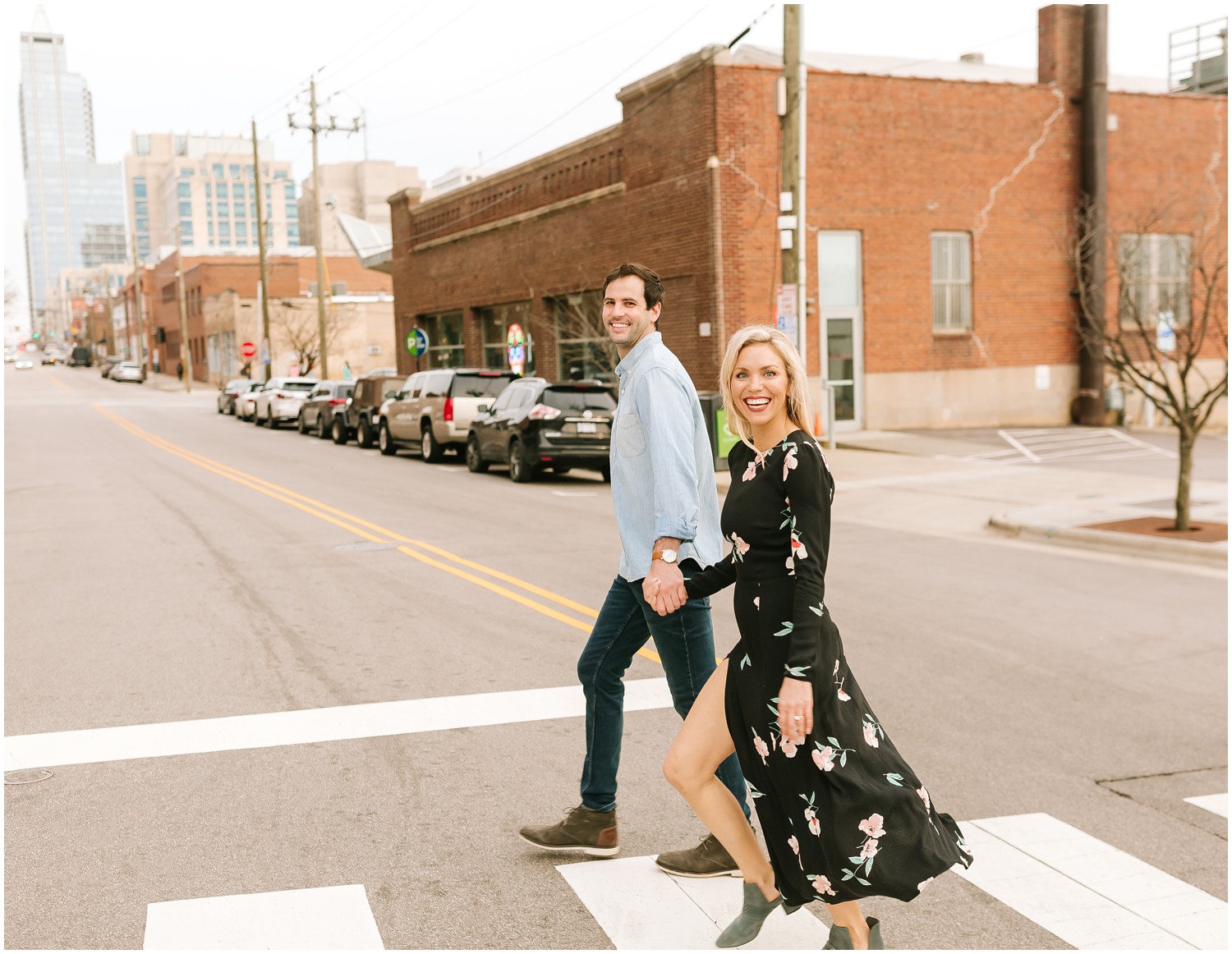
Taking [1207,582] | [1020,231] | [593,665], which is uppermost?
[1020,231]

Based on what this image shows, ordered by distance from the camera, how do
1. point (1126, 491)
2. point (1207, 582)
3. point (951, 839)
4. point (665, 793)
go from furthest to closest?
point (1126, 491), point (1207, 582), point (665, 793), point (951, 839)

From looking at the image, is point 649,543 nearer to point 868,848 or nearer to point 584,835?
point 584,835

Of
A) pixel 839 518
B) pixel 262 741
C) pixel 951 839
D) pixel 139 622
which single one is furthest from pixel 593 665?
pixel 839 518

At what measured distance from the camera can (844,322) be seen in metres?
27.1

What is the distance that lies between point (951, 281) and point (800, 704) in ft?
86.1

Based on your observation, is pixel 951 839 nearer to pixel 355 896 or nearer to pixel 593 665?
pixel 593 665

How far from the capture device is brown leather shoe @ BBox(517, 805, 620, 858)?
456 centimetres

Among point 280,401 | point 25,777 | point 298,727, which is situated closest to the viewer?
point 25,777

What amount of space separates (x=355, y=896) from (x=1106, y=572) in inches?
348

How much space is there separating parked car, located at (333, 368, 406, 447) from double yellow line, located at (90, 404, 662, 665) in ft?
20.6

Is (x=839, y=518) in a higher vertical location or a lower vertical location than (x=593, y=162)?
lower

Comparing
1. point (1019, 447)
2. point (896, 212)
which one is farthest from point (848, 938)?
point (896, 212)

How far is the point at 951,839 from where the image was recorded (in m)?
3.45

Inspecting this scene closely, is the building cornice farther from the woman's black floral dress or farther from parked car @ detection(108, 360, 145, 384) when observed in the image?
parked car @ detection(108, 360, 145, 384)
